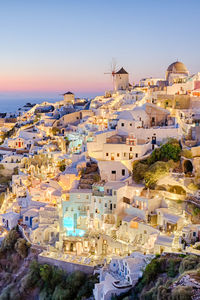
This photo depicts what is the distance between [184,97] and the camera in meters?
30.2

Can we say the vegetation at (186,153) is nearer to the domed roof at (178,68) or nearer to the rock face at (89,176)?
the rock face at (89,176)

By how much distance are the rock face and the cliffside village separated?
0.07 m

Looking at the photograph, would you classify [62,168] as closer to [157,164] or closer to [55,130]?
[157,164]

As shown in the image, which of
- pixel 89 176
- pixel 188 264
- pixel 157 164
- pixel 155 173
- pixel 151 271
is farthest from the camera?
pixel 89 176

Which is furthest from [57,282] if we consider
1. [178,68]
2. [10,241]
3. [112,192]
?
[178,68]

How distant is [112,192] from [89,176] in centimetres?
389

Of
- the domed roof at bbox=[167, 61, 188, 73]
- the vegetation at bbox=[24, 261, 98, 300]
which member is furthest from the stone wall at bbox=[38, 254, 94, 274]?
the domed roof at bbox=[167, 61, 188, 73]

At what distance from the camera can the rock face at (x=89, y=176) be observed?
22.5m

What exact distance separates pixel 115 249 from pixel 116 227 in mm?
1599

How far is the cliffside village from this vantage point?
17578 millimetres

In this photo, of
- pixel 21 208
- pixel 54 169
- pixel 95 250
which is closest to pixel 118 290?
pixel 95 250

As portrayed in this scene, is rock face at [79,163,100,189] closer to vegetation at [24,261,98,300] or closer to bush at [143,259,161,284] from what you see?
vegetation at [24,261,98,300]

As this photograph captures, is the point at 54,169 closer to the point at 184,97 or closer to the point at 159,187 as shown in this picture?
the point at 159,187

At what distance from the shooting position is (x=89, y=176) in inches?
925
